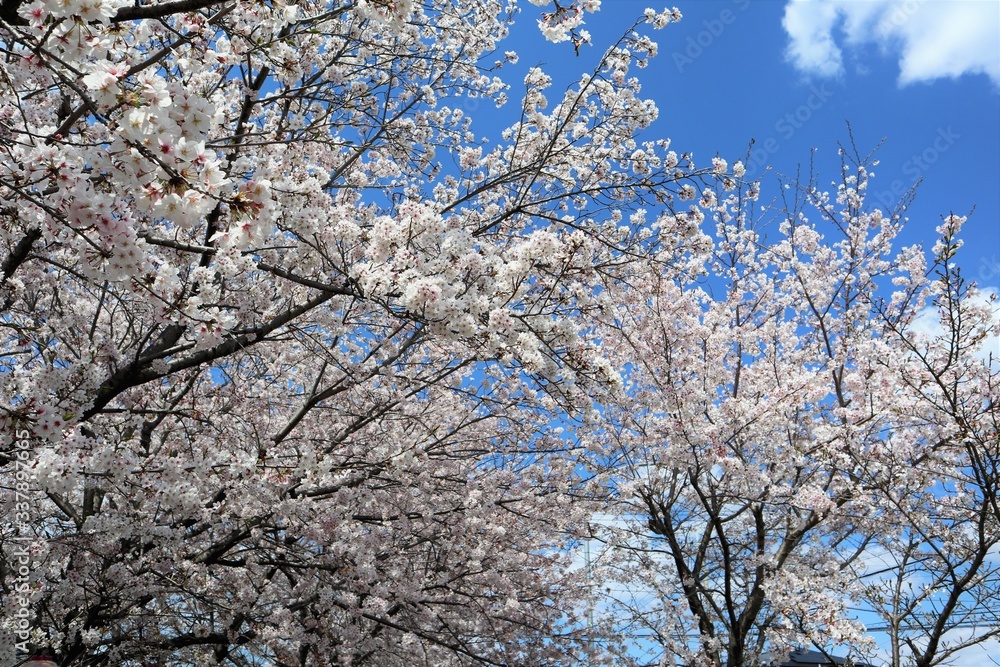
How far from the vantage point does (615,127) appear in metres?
5.96

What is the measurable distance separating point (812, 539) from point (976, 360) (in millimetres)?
3084

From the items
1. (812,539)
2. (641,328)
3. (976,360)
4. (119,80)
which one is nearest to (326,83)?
(119,80)

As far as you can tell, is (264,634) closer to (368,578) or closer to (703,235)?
(368,578)

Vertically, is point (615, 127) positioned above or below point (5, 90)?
above

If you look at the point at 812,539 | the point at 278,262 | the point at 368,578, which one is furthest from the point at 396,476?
the point at 812,539

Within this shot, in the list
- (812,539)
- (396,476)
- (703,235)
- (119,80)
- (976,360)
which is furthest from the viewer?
(812,539)

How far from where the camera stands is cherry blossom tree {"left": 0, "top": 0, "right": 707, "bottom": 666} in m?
2.75

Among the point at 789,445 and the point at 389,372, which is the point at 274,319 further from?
the point at 789,445

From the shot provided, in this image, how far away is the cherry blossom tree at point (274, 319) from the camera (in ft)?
9.02

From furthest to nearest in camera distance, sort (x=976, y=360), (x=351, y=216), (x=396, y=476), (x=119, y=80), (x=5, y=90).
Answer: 1. (x=976, y=360)
2. (x=396, y=476)
3. (x=351, y=216)
4. (x=5, y=90)
5. (x=119, y=80)

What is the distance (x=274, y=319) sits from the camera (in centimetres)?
450

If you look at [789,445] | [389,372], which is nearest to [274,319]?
[389,372]

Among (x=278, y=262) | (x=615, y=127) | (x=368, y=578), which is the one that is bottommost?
(x=368, y=578)

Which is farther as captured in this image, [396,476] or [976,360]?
[976,360]
